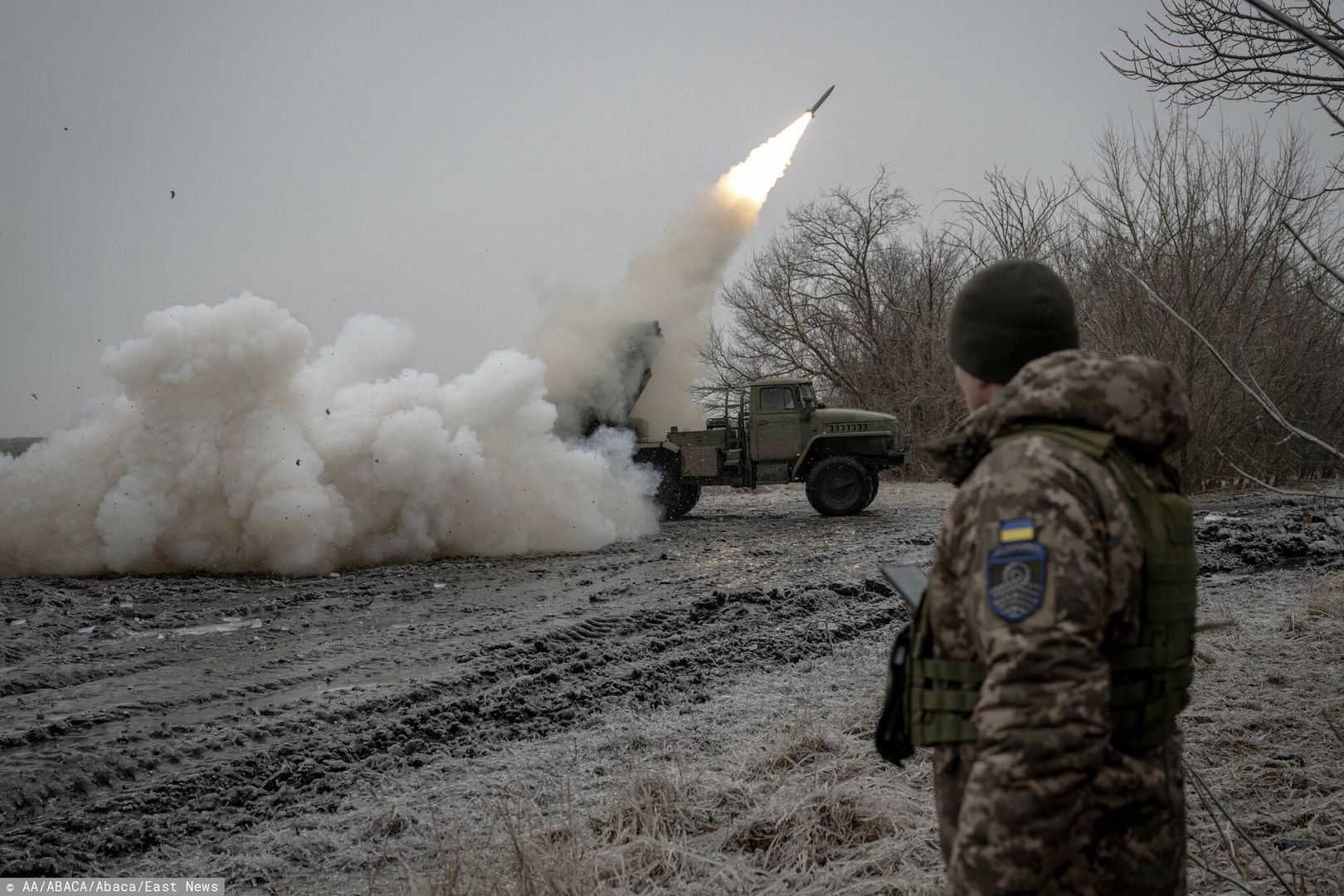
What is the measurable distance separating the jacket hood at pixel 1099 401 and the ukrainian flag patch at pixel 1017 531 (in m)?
0.21

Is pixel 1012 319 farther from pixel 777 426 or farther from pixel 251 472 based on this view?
pixel 777 426

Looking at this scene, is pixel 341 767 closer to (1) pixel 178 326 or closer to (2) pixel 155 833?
(2) pixel 155 833

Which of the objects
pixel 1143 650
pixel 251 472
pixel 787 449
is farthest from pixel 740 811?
pixel 787 449

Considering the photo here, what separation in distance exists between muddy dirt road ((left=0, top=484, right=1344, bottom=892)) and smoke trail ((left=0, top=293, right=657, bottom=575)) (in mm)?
691

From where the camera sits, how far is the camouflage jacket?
1523 millimetres

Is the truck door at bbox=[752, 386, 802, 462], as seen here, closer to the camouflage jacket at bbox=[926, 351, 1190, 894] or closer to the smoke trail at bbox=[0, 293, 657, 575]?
the smoke trail at bbox=[0, 293, 657, 575]

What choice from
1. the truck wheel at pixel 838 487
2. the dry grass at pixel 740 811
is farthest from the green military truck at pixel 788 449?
the dry grass at pixel 740 811

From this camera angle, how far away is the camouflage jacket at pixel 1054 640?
1523mm

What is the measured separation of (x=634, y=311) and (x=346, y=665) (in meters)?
11.3

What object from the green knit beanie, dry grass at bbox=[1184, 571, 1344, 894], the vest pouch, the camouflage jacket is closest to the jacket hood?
the camouflage jacket

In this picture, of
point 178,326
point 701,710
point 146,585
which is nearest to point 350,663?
point 701,710

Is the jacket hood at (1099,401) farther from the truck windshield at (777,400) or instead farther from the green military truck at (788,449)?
the truck windshield at (777,400)

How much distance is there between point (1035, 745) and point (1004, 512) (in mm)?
372

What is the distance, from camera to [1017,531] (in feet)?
5.24
